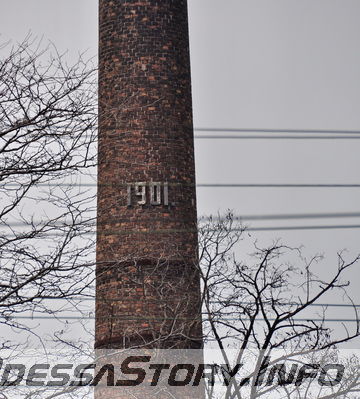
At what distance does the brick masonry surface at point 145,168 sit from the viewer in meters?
18.3

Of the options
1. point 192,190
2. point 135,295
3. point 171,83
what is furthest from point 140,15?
point 135,295

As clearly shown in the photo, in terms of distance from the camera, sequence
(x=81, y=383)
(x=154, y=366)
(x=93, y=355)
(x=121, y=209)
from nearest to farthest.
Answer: (x=81, y=383) < (x=93, y=355) < (x=154, y=366) < (x=121, y=209)

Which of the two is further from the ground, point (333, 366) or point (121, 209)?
point (121, 209)

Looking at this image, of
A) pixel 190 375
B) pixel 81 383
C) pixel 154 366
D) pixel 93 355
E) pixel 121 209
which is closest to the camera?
pixel 81 383

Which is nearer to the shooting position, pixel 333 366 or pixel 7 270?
pixel 7 270

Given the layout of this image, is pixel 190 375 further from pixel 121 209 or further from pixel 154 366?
pixel 121 209

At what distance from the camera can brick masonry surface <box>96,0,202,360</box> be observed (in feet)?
60.1

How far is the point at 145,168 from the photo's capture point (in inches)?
745

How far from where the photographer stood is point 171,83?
63.8ft

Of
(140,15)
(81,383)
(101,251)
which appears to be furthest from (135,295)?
(81,383)

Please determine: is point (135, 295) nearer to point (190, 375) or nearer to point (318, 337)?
point (190, 375)

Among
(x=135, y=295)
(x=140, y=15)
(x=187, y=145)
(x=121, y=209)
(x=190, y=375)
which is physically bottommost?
(x=190, y=375)

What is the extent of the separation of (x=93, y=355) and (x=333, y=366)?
5.62m

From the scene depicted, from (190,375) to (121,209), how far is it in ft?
10.7
